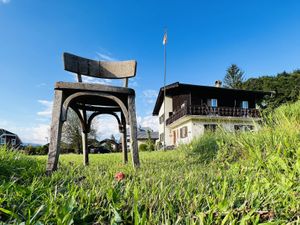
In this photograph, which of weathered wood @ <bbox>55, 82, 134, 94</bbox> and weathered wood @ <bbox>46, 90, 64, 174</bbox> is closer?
weathered wood @ <bbox>46, 90, 64, 174</bbox>

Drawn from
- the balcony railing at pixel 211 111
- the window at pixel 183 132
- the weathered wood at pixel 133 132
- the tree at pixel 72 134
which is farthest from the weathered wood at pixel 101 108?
the tree at pixel 72 134

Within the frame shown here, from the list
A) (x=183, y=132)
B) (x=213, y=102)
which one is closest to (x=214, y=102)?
(x=213, y=102)

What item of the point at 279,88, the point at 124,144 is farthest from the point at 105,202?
the point at 279,88

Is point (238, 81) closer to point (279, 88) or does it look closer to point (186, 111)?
point (279, 88)

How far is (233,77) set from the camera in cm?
4047

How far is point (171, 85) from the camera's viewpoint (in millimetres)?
20453

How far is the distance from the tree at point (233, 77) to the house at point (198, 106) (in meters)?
17.4

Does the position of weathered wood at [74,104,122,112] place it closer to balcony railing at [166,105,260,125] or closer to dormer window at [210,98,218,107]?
balcony railing at [166,105,260,125]

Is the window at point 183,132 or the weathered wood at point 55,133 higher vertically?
the window at point 183,132

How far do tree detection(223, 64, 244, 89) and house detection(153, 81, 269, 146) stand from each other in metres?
17.4

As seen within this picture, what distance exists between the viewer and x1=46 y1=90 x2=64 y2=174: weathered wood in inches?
72.9

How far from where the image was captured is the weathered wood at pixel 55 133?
1.85 metres

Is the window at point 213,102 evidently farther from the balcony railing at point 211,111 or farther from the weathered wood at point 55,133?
the weathered wood at point 55,133

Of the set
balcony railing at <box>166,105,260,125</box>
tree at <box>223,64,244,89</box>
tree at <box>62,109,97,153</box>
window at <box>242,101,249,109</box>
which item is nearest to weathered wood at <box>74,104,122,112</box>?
balcony railing at <box>166,105,260,125</box>
